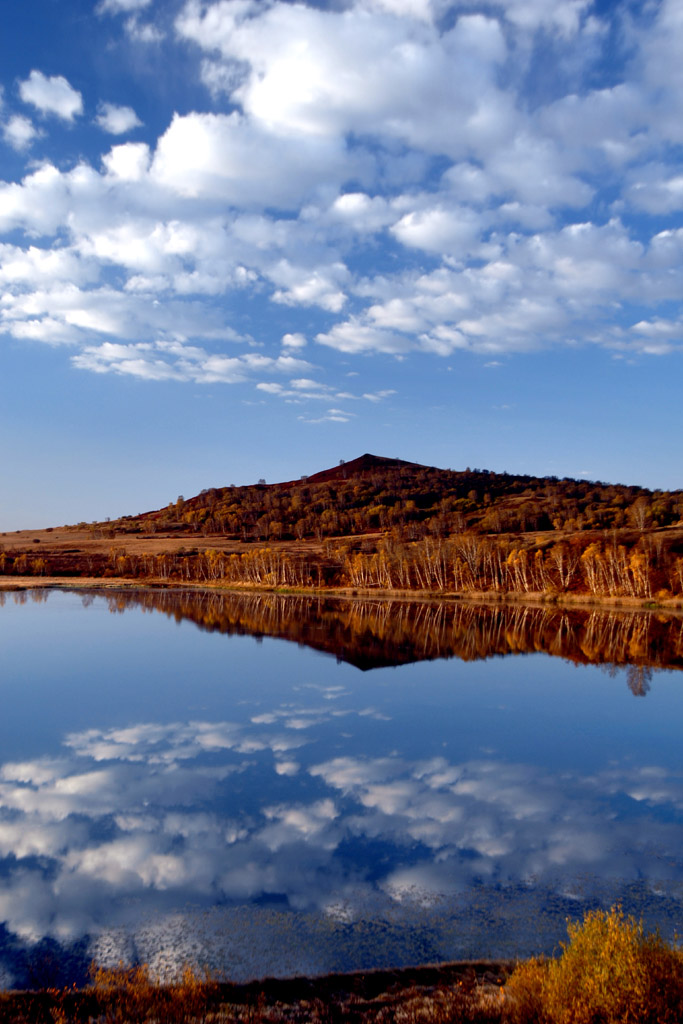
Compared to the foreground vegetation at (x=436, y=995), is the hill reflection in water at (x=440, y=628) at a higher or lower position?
lower

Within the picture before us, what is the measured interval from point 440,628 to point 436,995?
42194mm

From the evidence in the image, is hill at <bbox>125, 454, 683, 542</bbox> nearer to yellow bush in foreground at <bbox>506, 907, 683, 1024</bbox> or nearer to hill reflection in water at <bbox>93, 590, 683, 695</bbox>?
hill reflection in water at <bbox>93, 590, 683, 695</bbox>

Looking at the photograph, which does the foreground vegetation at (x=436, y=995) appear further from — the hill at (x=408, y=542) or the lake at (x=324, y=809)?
the hill at (x=408, y=542)

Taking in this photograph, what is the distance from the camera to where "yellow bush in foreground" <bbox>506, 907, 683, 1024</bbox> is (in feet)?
19.7

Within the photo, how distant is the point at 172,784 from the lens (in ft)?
51.4

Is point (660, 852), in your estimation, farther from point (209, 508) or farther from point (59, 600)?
point (209, 508)

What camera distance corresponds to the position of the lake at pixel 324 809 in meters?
9.05

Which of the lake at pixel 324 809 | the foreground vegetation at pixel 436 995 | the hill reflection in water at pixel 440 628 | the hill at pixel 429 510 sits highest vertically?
the hill at pixel 429 510

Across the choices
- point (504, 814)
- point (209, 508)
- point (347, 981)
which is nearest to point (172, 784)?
point (504, 814)

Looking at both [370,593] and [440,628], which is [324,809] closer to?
[440,628]

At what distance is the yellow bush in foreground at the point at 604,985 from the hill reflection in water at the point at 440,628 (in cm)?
2462

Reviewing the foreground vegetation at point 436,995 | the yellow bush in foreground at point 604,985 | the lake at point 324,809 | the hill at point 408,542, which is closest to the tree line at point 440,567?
the hill at point 408,542

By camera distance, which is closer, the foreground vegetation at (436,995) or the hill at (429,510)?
the foreground vegetation at (436,995)

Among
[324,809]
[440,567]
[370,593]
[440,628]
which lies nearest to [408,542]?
[440,567]
